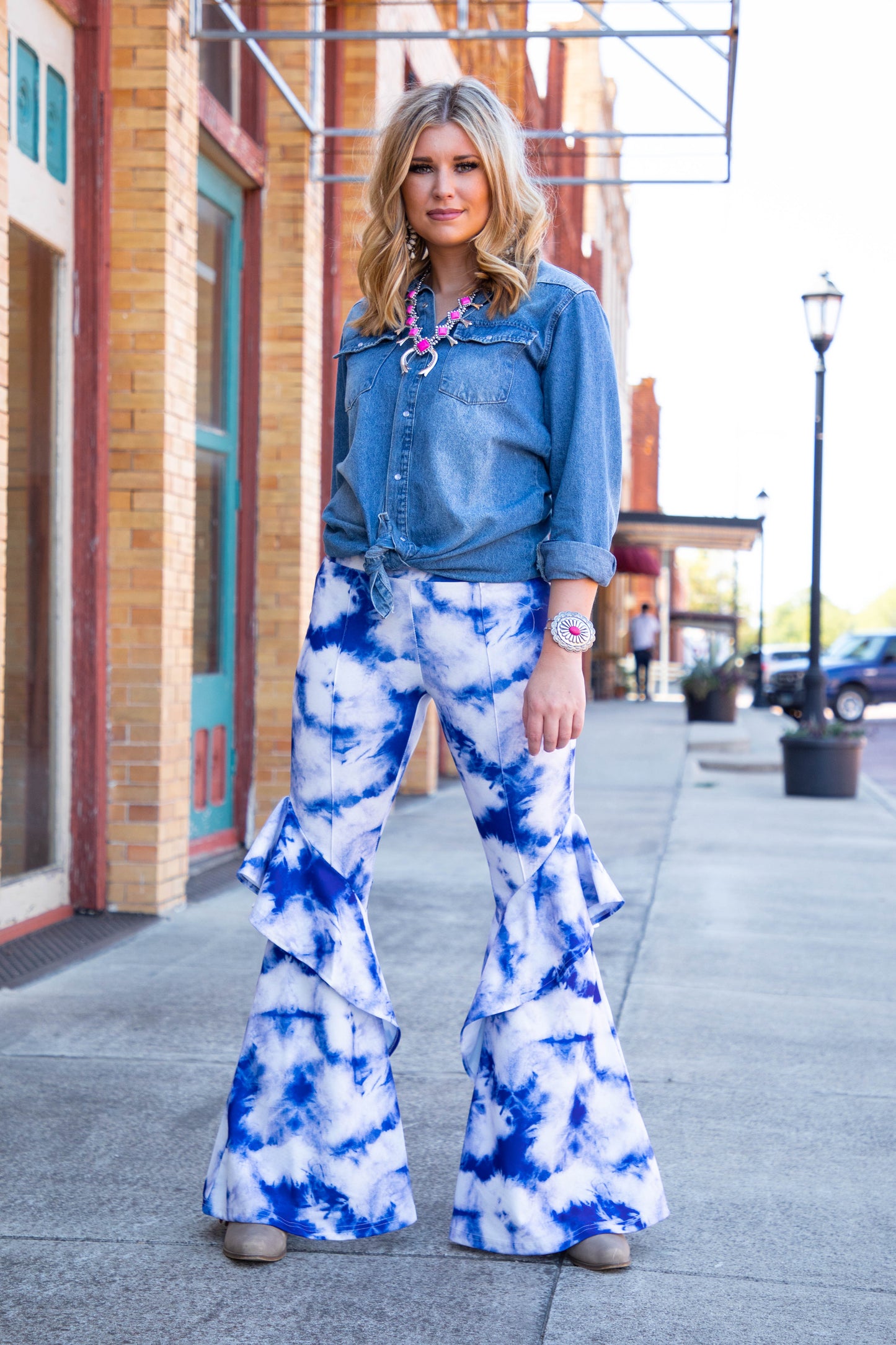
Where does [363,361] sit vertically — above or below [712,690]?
above

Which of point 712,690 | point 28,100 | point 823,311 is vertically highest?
point 823,311

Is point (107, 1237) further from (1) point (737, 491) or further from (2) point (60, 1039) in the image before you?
(1) point (737, 491)

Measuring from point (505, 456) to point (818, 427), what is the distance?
33.7ft

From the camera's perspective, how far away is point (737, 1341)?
7.18ft

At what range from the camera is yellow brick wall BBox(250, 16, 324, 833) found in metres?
7.29

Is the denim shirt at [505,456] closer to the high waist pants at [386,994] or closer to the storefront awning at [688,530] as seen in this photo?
the high waist pants at [386,994]

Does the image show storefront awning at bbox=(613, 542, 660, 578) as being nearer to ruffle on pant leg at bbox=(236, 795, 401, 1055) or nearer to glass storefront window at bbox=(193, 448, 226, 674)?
glass storefront window at bbox=(193, 448, 226, 674)

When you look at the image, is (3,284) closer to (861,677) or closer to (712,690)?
(712,690)

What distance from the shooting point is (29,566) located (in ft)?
16.5

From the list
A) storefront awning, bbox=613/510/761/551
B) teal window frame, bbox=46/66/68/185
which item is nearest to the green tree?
storefront awning, bbox=613/510/761/551

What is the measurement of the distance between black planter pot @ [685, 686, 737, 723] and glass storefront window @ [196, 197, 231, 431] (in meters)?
13.6

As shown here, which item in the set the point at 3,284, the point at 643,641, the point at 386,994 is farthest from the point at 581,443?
the point at 643,641

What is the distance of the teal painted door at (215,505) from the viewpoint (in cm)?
676

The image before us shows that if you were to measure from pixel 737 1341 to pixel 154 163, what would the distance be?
14.6 feet
